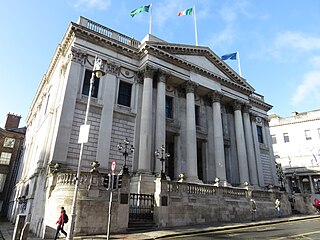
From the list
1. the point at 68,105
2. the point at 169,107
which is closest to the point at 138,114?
the point at 169,107

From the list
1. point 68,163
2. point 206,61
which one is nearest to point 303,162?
point 206,61

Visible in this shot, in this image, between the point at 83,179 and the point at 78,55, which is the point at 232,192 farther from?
the point at 78,55

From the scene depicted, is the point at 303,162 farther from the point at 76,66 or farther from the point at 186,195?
the point at 76,66

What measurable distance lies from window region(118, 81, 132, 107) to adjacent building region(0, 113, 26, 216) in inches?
1109

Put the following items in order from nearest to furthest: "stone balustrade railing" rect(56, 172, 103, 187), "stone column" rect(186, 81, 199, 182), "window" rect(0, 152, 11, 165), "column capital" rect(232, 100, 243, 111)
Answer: "stone balustrade railing" rect(56, 172, 103, 187)
"stone column" rect(186, 81, 199, 182)
"column capital" rect(232, 100, 243, 111)
"window" rect(0, 152, 11, 165)

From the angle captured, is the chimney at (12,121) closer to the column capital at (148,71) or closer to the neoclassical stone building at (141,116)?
the neoclassical stone building at (141,116)

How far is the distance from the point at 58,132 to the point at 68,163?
8.51 ft

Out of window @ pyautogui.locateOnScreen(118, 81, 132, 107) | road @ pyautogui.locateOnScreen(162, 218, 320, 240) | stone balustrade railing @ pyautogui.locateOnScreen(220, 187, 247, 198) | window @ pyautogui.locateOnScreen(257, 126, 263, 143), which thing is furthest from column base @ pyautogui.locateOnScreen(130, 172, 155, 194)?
window @ pyautogui.locateOnScreen(257, 126, 263, 143)

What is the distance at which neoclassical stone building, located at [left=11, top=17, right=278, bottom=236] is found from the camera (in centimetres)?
2022

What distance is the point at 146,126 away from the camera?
905 inches

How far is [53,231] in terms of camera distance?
13336 millimetres

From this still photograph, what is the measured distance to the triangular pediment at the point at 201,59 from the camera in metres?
26.7

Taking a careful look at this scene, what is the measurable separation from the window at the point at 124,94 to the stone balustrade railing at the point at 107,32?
4551 mm

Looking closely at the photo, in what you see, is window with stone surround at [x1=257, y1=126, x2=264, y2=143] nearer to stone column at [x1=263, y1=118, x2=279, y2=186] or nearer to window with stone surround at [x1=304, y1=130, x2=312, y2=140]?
stone column at [x1=263, y1=118, x2=279, y2=186]
